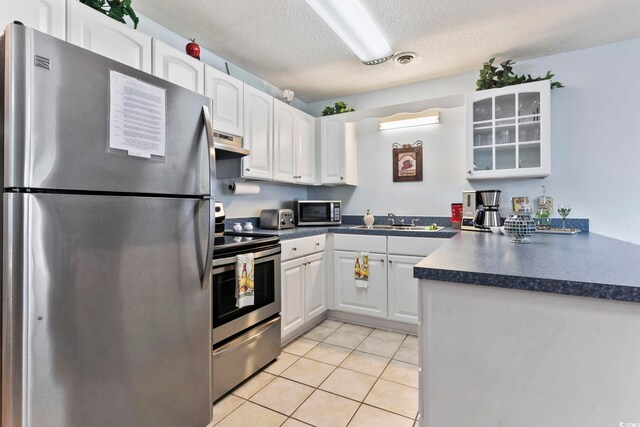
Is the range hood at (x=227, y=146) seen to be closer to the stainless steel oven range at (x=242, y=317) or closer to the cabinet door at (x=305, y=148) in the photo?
the stainless steel oven range at (x=242, y=317)

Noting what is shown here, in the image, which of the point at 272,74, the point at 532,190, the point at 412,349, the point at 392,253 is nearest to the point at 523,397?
the point at 412,349

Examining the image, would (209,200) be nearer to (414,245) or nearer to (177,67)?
(177,67)

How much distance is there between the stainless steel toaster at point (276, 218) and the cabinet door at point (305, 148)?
43 centimetres

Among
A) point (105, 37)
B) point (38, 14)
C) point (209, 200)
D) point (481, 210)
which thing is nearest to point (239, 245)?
point (209, 200)

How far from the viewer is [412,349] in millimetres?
2352

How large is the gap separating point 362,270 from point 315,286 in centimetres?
47

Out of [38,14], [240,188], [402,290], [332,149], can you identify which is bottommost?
[402,290]

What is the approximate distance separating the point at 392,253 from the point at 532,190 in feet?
4.63

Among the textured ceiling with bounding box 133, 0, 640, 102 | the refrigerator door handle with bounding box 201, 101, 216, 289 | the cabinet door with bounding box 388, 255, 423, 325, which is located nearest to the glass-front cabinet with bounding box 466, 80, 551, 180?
the textured ceiling with bounding box 133, 0, 640, 102

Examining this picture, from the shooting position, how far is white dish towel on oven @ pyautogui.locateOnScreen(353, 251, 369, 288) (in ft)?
9.02

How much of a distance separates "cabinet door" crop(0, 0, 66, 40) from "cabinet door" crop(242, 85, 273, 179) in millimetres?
1238

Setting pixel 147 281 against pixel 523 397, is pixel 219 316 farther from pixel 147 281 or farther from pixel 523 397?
pixel 523 397

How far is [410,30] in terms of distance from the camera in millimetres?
2199

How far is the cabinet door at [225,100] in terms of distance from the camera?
Result: 6.97 ft
